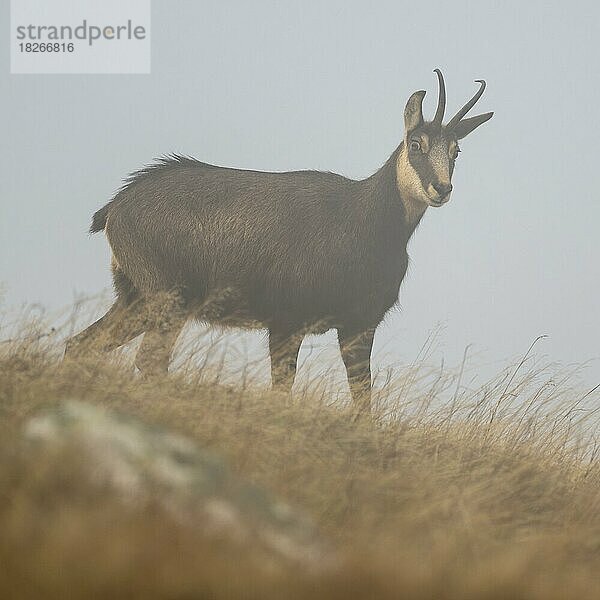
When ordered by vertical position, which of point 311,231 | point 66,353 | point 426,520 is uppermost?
point 311,231

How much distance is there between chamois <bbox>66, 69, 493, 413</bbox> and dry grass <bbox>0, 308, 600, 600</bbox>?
1008mm

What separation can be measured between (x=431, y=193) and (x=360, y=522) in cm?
292

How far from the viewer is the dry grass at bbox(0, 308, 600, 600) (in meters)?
1.78

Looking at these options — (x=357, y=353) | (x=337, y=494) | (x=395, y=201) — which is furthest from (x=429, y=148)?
(x=337, y=494)

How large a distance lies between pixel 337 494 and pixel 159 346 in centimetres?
157

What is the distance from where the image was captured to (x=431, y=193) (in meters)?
5.39

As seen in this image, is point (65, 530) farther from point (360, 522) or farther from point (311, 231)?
point (311, 231)

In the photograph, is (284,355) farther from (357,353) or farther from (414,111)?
(414,111)

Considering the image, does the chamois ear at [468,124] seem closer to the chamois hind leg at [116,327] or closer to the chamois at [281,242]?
the chamois at [281,242]

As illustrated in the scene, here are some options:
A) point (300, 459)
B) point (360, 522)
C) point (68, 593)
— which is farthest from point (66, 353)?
point (68, 593)

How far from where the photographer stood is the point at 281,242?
18.0ft

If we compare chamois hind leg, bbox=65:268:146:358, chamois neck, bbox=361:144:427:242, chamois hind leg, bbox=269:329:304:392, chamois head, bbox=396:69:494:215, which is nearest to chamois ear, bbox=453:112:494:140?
chamois head, bbox=396:69:494:215

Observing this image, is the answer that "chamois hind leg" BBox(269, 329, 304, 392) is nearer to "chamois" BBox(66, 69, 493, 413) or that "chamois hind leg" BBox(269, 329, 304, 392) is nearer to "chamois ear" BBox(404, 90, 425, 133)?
"chamois" BBox(66, 69, 493, 413)

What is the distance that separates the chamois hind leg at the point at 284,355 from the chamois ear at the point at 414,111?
136 cm
